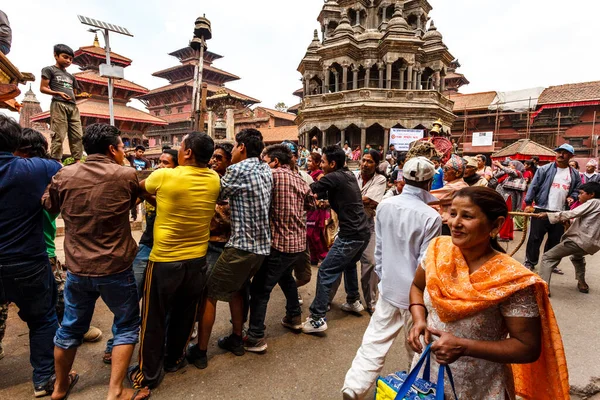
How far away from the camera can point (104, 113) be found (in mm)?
21375

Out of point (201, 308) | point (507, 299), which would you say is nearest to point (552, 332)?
point (507, 299)

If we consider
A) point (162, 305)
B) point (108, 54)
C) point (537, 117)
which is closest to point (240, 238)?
point (162, 305)

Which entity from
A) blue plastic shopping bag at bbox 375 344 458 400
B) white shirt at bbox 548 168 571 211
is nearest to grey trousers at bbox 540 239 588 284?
white shirt at bbox 548 168 571 211

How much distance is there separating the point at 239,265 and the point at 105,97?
27.0 metres

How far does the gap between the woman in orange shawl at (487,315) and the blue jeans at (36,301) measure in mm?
2597

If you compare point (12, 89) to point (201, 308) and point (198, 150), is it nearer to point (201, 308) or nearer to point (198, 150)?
point (198, 150)

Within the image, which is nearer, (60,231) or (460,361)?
(460,361)

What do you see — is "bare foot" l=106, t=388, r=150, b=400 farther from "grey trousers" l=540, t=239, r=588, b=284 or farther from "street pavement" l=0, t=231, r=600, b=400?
"grey trousers" l=540, t=239, r=588, b=284

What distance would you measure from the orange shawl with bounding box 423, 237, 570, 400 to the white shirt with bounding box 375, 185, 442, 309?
0.53m

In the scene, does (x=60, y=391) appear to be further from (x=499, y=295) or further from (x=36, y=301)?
(x=499, y=295)

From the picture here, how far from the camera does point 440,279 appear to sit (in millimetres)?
1470

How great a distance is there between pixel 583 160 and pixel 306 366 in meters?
28.1

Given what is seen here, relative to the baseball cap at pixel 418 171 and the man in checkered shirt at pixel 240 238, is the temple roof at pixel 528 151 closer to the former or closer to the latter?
the baseball cap at pixel 418 171

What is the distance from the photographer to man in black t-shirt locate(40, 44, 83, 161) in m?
4.48
